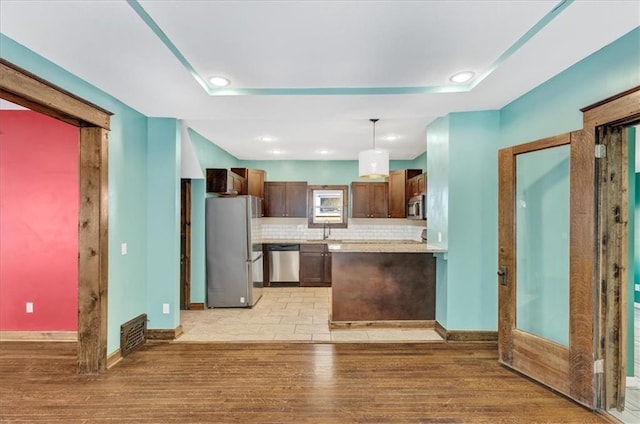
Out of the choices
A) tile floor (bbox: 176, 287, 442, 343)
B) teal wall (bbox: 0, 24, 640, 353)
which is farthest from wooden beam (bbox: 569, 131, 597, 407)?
tile floor (bbox: 176, 287, 442, 343)

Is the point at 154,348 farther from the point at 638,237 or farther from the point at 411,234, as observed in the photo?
the point at 638,237

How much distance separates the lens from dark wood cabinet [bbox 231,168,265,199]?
243 inches

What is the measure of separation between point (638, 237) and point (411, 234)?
350cm

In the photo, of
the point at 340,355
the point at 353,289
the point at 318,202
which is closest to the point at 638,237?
the point at 353,289

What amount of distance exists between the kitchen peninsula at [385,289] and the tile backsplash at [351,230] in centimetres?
284

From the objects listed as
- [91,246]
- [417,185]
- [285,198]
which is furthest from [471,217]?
[285,198]

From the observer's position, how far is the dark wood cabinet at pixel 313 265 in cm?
652

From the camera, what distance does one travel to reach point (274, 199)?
672cm

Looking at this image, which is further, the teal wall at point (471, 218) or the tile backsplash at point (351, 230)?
the tile backsplash at point (351, 230)

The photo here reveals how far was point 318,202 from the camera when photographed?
6836 millimetres

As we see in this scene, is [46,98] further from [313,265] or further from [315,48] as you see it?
[313,265]

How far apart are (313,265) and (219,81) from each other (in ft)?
14.3

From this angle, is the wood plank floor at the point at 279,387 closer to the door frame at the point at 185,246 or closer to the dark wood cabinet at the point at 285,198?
the door frame at the point at 185,246

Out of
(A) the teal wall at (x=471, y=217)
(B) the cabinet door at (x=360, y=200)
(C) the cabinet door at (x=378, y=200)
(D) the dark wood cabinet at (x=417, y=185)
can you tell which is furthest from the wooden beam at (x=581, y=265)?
(B) the cabinet door at (x=360, y=200)
